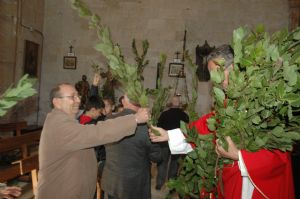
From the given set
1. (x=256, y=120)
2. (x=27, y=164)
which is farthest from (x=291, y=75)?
(x=27, y=164)

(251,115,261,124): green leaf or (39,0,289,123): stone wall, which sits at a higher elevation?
(39,0,289,123): stone wall

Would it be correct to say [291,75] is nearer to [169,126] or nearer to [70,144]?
[70,144]

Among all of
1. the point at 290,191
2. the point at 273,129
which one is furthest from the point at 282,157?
the point at 273,129

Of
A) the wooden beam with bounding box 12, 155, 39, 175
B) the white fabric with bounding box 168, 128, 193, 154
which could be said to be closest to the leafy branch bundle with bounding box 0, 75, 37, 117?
the white fabric with bounding box 168, 128, 193, 154

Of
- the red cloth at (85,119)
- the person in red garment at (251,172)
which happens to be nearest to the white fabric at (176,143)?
the person in red garment at (251,172)

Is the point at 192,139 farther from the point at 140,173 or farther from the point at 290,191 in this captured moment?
the point at 140,173

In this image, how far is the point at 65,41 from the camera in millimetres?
11008

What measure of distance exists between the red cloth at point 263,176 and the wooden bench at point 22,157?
1934 mm

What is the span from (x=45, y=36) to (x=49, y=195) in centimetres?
938

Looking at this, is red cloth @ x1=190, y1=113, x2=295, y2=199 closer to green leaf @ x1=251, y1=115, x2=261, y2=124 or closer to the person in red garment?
the person in red garment

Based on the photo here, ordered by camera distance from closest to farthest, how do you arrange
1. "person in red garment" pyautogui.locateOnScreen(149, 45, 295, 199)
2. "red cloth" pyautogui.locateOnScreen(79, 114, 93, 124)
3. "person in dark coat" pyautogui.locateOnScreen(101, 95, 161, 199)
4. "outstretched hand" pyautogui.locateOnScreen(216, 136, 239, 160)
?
"outstretched hand" pyautogui.locateOnScreen(216, 136, 239, 160) < "person in red garment" pyautogui.locateOnScreen(149, 45, 295, 199) < "person in dark coat" pyautogui.locateOnScreen(101, 95, 161, 199) < "red cloth" pyautogui.locateOnScreen(79, 114, 93, 124)

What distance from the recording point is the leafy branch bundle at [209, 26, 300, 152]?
1568mm

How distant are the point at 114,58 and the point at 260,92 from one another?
926 millimetres

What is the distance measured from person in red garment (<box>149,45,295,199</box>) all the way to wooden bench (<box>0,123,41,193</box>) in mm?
1955
